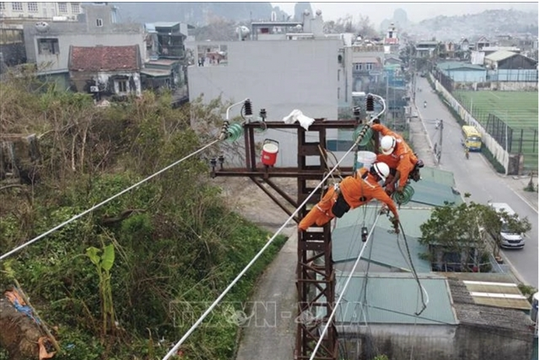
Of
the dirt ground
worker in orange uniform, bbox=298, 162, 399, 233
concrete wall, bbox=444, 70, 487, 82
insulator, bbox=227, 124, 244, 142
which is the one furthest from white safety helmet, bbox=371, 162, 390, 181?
concrete wall, bbox=444, 70, 487, 82

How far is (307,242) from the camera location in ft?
23.6

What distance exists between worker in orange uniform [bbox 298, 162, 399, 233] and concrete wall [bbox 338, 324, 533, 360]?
4378 mm

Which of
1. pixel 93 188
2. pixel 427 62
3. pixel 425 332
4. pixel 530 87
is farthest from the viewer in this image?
pixel 427 62

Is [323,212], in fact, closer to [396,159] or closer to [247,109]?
[396,159]

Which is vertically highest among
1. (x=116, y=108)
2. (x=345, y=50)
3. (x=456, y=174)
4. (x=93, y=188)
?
(x=345, y=50)

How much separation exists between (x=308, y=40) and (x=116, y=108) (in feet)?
A: 26.0

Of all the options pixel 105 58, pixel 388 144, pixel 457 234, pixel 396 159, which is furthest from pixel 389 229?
pixel 105 58

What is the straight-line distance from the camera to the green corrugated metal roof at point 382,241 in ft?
40.8

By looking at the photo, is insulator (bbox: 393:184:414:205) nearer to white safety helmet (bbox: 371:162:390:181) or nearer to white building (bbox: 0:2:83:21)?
white safety helmet (bbox: 371:162:390:181)

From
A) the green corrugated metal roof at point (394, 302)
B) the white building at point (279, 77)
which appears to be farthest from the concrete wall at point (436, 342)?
the white building at point (279, 77)

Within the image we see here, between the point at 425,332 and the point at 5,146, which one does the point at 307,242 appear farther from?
the point at 5,146

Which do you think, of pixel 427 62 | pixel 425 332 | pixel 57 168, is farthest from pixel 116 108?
pixel 427 62

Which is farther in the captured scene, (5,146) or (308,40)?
(308,40)

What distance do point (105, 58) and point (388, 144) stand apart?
21.1 m
